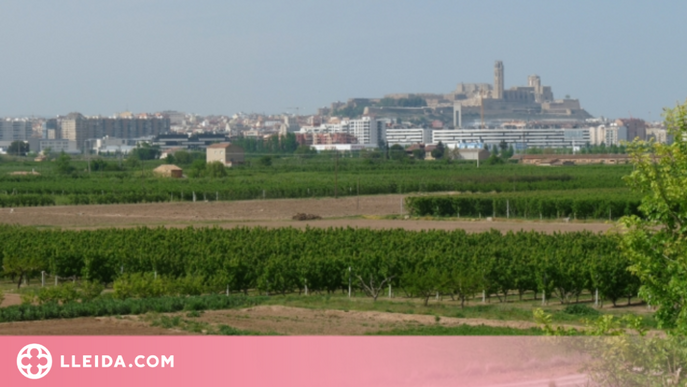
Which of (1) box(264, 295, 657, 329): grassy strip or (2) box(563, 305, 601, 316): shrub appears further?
(2) box(563, 305, 601, 316): shrub

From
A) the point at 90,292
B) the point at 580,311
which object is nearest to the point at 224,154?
the point at 90,292

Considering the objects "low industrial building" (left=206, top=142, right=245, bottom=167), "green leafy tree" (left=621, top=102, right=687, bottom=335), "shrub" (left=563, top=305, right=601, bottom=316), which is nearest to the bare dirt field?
"shrub" (left=563, top=305, right=601, bottom=316)

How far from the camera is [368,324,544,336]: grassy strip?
76.4 feet

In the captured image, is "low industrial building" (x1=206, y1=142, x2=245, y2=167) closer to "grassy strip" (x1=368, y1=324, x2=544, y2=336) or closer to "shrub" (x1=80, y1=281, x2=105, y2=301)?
"shrub" (x1=80, y1=281, x2=105, y2=301)

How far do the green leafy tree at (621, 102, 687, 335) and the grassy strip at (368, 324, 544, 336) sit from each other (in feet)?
37.1

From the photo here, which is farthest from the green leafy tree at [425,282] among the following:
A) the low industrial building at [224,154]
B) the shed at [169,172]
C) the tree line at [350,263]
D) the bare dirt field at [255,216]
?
the low industrial building at [224,154]

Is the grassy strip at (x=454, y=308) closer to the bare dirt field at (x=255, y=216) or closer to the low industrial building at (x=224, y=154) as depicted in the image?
the bare dirt field at (x=255, y=216)

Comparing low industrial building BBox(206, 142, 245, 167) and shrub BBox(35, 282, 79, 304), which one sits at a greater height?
low industrial building BBox(206, 142, 245, 167)

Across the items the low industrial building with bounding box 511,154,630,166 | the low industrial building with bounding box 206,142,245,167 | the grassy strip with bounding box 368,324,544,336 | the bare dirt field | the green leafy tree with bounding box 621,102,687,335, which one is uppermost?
the green leafy tree with bounding box 621,102,687,335

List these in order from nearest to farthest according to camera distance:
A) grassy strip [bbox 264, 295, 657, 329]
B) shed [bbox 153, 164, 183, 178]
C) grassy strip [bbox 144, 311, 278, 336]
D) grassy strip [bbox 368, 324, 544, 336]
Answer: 1. grassy strip [bbox 368, 324, 544, 336]
2. grassy strip [bbox 144, 311, 278, 336]
3. grassy strip [bbox 264, 295, 657, 329]
4. shed [bbox 153, 164, 183, 178]

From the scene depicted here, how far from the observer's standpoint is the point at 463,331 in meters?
23.8

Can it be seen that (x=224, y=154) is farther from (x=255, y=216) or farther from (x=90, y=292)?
(x=90, y=292)

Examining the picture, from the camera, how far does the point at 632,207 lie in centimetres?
6366

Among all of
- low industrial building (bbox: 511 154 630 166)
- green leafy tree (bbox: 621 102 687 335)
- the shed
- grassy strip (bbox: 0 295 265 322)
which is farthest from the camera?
low industrial building (bbox: 511 154 630 166)
